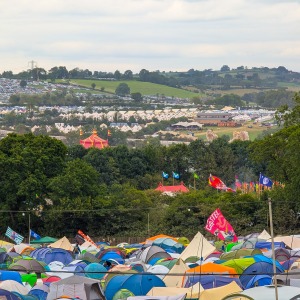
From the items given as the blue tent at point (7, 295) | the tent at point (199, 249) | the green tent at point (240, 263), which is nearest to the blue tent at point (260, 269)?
the green tent at point (240, 263)

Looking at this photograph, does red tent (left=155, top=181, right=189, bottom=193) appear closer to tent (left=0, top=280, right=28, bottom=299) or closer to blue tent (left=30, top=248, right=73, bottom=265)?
blue tent (left=30, top=248, right=73, bottom=265)

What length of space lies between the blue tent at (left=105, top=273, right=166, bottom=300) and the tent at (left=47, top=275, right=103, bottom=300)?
0.96m

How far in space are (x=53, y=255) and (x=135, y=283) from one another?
10.4 metres

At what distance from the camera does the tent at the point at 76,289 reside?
30.7 m

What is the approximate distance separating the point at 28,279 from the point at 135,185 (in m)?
49.5

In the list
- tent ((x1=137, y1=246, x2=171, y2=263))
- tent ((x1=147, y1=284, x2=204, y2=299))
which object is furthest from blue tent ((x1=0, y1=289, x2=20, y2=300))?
tent ((x1=137, y1=246, x2=171, y2=263))

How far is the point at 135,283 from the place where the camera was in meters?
32.7

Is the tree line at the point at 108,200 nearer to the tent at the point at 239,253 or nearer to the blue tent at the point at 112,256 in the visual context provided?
the blue tent at the point at 112,256

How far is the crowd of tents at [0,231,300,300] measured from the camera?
30.0 m

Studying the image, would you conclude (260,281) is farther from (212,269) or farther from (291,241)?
(291,241)

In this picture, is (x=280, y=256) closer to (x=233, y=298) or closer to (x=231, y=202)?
(x=233, y=298)

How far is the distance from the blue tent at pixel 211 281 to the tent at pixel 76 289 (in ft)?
8.34

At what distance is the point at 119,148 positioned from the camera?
90.4m

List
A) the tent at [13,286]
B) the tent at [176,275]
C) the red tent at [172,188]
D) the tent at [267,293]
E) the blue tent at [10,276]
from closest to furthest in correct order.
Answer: the tent at [267,293] → the tent at [13,286] → the tent at [176,275] → the blue tent at [10,276] → the red tent at [172,188]
